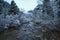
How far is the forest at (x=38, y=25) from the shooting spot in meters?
6.64

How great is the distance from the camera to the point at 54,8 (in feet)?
21.9

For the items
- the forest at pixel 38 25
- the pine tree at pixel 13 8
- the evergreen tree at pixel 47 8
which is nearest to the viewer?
the forest at pixel 38 25

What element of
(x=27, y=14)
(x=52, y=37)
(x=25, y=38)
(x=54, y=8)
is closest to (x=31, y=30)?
(x=25, y=38)

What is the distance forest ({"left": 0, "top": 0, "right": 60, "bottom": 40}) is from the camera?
6.64m

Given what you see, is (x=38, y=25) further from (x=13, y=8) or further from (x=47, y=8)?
(x=13, y=8)

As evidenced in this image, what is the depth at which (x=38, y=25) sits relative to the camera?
22.5 ft

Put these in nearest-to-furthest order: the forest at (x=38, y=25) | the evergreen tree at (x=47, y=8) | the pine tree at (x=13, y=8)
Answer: the forest at (x=38, y=25) < the evergreen tree at (x=47, y=8) < the pine tree at (x=13, y=8)

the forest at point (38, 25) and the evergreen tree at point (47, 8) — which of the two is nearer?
the forest at point (38, 25)

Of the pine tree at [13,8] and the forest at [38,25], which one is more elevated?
the pine tree at [13,8]

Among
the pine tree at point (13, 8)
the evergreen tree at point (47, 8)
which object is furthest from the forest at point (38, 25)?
the pine tree at point (13, 8)

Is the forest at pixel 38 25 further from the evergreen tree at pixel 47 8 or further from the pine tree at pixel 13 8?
the pine tree at pixel 13 8

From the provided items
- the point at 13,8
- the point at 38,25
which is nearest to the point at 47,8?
the point at 38,25

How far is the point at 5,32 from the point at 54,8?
2.89m

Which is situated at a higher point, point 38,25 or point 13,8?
point 13,8
